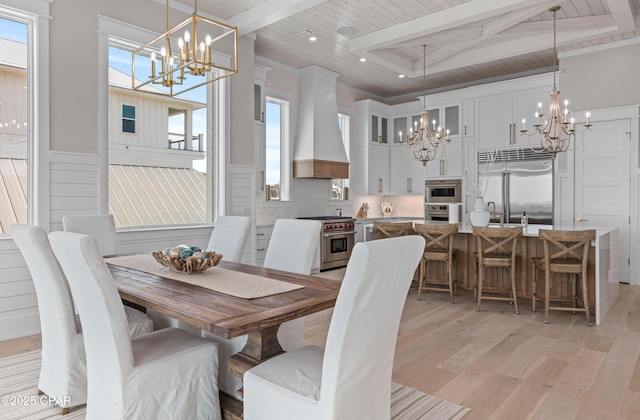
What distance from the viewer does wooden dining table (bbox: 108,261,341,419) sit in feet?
5.19

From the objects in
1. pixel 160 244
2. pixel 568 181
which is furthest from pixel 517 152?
pixel 160 244

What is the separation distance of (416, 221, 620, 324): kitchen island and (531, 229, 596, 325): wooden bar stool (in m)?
0.09

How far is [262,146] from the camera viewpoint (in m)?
5.80

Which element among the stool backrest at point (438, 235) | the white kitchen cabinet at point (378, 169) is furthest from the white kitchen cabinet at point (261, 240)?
the white kitchen cabinet at point (378, 169)

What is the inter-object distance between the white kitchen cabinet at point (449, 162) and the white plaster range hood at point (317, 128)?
174 cm

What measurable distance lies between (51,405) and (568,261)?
4.10 m

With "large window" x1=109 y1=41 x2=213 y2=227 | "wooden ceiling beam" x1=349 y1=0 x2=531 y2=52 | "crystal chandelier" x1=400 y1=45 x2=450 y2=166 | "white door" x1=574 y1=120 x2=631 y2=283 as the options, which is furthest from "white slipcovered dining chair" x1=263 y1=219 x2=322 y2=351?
"white door" x1=574 y1=120 x2=631 y2=283

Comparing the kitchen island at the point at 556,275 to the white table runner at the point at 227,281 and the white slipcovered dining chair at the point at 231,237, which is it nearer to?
the white slipcovered dining chair at the point at 231,237

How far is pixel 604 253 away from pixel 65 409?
4.37 metres

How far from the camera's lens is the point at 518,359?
2904mm

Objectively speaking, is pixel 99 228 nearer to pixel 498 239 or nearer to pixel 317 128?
pixel 498 239

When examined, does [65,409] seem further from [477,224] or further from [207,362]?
[477,224]

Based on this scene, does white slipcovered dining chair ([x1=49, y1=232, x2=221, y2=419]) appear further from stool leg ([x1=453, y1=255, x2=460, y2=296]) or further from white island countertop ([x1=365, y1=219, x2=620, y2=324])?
stool leg ([x1=453, y1=255, x2=460, y2=296])

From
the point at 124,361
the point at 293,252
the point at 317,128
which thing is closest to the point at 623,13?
the point at 317,128
